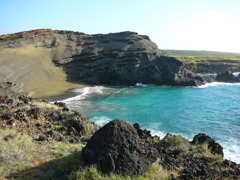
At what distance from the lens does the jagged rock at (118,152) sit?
6426 mm

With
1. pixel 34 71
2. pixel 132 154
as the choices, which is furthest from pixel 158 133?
pixel 34 71

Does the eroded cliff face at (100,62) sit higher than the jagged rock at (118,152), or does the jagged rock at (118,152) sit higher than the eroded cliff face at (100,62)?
the eroded cliff face at (100,62)

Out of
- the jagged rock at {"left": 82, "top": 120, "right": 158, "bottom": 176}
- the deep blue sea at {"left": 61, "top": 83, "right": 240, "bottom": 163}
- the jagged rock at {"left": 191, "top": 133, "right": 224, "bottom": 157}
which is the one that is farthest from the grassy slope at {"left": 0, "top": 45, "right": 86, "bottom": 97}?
the jagged rock at {"left": 82, "top": 120, "right": 158, "bottom": 176}

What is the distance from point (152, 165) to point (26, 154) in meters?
4.52

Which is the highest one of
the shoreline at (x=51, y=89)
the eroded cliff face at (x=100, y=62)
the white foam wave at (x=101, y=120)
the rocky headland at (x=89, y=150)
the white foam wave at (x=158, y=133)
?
the eroded cliff face at (x=100, y=62)

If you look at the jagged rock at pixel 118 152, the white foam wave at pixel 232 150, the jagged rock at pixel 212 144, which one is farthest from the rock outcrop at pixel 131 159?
the white foam wave at pixel 232 150

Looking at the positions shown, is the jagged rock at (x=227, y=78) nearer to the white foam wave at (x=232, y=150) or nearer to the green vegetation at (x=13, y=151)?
the white foam wave at (x=232, y=150)

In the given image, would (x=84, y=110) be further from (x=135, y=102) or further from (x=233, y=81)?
(x=233, y=81)

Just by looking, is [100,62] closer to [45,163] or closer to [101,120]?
[101,120]

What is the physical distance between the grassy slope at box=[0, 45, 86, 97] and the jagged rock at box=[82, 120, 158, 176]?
35.3 metres

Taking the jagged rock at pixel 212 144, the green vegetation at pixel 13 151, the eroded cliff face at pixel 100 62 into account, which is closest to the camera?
the green vegetation at pixel 13 151

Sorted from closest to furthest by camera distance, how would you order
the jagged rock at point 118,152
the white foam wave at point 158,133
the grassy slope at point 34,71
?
1. the jagged rock at point 118,152
2. the white foam wave at point 158,133
3. the grassy slope at point 34,71

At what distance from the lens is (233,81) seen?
6669 cm

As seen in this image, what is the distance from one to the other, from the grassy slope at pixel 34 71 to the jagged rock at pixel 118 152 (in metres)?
35.3
